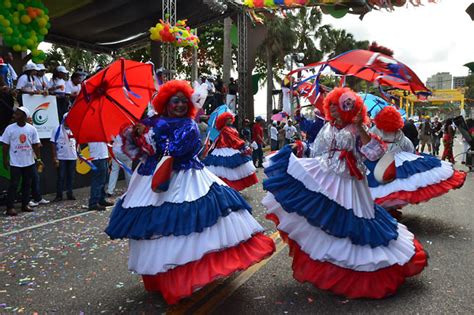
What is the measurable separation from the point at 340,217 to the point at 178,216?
4.79ft

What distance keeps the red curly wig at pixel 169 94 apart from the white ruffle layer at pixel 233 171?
4.82 meters

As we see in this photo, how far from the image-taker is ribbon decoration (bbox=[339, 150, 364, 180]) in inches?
162

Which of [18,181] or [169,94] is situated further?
[18,181]

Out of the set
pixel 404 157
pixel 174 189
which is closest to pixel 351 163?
pixel 174 189

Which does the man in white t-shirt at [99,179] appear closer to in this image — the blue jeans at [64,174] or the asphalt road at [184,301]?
the blue jeans at [64,174]

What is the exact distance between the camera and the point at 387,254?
3.78 m

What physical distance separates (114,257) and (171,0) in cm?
1069

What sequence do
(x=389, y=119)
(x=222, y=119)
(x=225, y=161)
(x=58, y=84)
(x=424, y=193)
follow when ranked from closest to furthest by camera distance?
1. (x=389, y=119)
2. (x=424, y=193)
3. (x=222, y=119)
4. (x=225, y=161)
5. (x=58, y=84)

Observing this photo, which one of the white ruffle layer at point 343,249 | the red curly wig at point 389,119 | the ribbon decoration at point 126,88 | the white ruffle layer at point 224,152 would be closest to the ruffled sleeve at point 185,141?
the ribbon decoration at point 126,88

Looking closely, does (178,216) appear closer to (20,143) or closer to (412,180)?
(412,180)

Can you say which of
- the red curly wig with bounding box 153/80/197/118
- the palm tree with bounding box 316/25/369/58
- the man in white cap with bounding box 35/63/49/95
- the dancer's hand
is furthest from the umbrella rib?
the palm tree with bounding box 316/25/369/58

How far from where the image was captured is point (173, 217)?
3.46 meters

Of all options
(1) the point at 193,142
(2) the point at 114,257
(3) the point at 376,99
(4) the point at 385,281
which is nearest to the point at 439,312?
(4) the point at 385,281

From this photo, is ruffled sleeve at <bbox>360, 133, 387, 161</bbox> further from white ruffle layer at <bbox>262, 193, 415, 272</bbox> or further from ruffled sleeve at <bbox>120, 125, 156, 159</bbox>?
ruffled sleeve at <bbox>120, 125, 156, 159</bbox>
